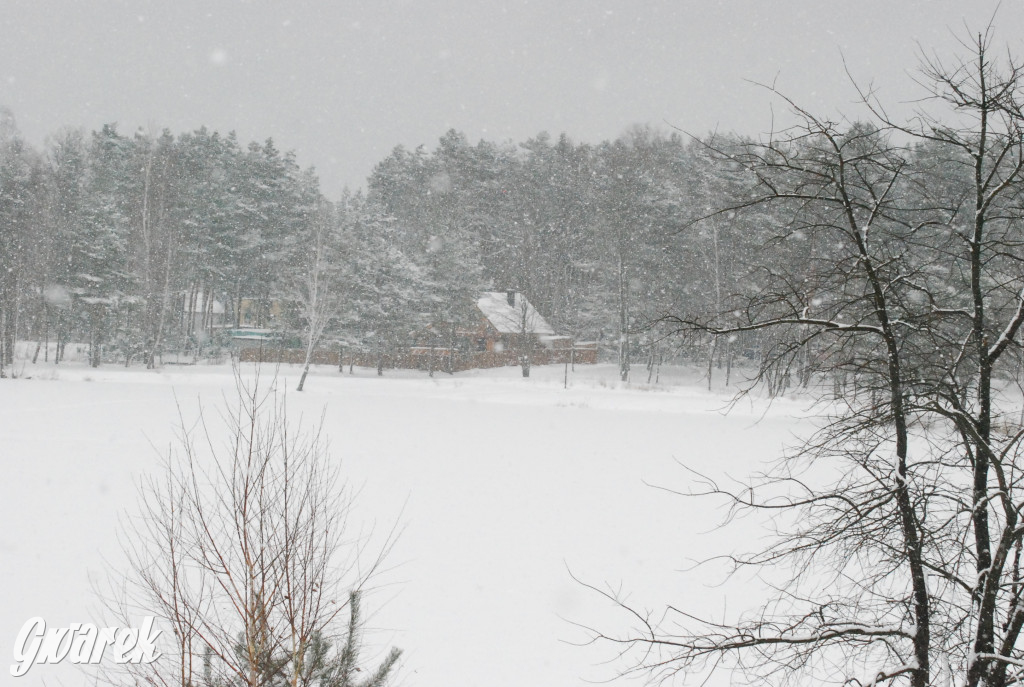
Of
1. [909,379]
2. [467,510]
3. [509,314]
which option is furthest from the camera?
[509,314]

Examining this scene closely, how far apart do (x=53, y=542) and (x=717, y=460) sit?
1383cm

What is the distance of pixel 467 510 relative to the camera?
13219 mm

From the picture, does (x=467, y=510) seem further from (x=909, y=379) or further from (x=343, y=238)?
(x=343, y=238)

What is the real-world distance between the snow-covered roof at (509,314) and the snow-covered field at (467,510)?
18.8m

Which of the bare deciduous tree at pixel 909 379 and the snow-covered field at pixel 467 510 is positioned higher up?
the bare deciduous tree at pixel 909 379

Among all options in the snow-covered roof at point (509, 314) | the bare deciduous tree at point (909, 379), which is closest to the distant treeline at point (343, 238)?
the snow-covered roof at point (509, 314)

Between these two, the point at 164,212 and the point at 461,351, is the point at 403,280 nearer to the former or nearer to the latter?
the point at 461,351

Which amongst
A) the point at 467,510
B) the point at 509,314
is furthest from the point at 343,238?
the point at 467,510

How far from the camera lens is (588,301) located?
48.1m

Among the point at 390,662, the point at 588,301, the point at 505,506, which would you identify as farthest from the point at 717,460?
the point at 588,301

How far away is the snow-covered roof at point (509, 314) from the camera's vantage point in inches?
1796

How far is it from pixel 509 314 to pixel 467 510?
34480 millimetres

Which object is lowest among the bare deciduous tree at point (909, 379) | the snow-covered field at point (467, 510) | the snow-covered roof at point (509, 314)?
the snow-covered field at point (467, 510)

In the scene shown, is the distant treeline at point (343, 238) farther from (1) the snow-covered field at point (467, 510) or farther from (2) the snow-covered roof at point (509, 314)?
(1) the snow-covered field at point (467, 510)
